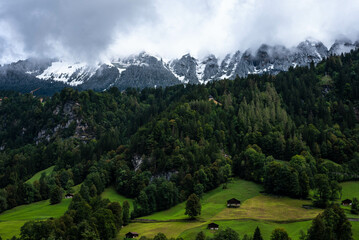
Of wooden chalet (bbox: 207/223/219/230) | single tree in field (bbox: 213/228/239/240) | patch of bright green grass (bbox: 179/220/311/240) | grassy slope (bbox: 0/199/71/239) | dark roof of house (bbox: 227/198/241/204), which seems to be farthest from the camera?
dark roof of house (bbox: 227/198/241/204)

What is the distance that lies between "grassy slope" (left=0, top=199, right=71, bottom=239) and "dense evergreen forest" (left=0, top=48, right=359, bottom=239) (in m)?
5.21

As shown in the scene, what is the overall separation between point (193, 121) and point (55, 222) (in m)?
84.8

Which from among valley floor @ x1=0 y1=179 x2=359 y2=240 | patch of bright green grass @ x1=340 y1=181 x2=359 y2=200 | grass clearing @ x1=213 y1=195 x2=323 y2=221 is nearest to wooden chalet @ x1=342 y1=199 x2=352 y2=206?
valley floor @ x1=0 y1=179 x2=359 y2=240

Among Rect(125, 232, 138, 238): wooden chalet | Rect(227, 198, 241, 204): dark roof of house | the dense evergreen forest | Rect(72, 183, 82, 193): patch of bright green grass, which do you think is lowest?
Rect(125, 232, 138, 238): wooden chalet

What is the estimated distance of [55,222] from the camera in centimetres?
7062

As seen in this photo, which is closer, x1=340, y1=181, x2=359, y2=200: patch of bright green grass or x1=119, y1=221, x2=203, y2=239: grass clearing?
x1=119, y1=221, x2=203, y2=239: grass clearing

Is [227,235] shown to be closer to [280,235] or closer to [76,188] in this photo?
[280,235]

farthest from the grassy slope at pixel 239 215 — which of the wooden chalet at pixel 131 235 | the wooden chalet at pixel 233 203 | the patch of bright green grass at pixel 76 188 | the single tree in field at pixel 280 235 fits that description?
the patch of bright green grass at pixel 76 188

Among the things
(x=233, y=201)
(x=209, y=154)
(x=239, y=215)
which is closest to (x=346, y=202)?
(x=233, y=201)

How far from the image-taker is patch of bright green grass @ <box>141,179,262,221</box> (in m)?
89.4

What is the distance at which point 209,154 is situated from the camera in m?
127

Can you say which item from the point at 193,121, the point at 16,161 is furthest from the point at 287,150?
the point at 16,161

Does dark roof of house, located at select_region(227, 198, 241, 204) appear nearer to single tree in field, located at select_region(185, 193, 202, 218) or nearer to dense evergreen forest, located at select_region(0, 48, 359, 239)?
single tree in field, located at select_region(185, 193, 202, 218)

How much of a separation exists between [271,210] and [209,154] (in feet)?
152
